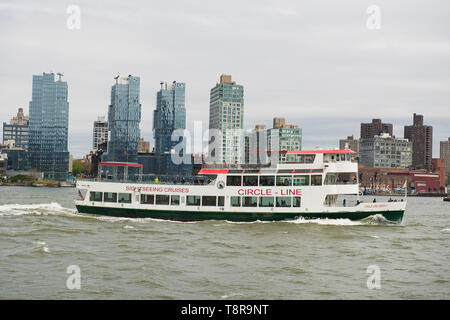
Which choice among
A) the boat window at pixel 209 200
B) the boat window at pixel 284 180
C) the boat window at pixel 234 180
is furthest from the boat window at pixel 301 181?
the boat window at pixel 209 200

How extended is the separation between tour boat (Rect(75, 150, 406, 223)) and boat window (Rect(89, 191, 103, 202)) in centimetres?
102

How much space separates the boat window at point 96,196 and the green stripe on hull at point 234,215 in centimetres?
79

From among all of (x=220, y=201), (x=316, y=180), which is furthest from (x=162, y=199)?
(x=316, y=180)

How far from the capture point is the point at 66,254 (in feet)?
93.5

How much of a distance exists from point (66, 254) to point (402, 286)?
18255 millimetres

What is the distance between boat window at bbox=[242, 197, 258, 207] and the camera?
41.9 metres

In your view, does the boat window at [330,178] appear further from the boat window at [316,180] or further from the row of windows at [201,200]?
the row of windows at [201,200]

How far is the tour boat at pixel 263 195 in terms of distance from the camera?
40.9 metres

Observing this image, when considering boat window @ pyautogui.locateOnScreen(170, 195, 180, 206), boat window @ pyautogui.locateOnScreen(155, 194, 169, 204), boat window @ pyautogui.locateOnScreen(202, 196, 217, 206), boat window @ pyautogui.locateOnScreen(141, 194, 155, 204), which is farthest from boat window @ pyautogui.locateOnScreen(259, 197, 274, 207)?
boat window @ pyautogui.locateOnScreen(141, 194, 155, 204)

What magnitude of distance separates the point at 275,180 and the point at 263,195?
1622mm

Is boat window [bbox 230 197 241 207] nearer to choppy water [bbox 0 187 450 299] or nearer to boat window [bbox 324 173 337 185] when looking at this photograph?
choppy water [bbox 0 187 450 299]

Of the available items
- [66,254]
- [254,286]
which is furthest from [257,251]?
[66,254]

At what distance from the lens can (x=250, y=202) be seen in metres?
42.0
